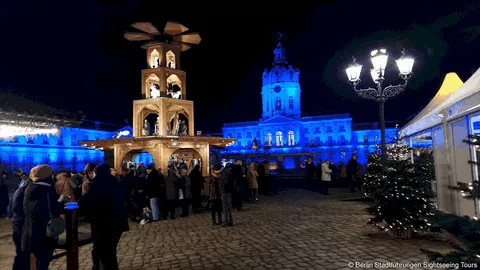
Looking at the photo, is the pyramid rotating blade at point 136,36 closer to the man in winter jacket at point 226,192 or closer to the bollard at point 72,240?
the man in winter jacket at point 226,192

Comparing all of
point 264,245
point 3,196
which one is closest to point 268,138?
point 3,196

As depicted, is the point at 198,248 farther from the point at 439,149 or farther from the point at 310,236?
the point at 439,149

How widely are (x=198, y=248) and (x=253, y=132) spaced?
6971cm

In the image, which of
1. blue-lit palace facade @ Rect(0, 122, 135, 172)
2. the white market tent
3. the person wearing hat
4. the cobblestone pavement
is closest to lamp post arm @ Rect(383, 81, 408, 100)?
the white market tent

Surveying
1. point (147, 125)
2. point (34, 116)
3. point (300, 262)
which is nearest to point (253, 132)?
point (147, 125)

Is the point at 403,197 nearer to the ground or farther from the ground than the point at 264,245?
farther from the ground

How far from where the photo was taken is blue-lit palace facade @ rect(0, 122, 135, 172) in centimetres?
4778

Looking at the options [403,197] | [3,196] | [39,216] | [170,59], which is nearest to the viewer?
[39,216]

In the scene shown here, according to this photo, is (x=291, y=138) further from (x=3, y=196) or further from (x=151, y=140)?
(x=3, y=196)

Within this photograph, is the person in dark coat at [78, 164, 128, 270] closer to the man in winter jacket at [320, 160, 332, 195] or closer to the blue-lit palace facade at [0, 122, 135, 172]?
the man in winter jacket at [320, 160, 332, 195]

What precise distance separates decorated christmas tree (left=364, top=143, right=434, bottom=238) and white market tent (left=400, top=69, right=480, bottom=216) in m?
0.74

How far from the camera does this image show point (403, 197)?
23.6 feet

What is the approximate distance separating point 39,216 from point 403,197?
6.96 meters

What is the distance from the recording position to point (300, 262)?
581 centimetres
